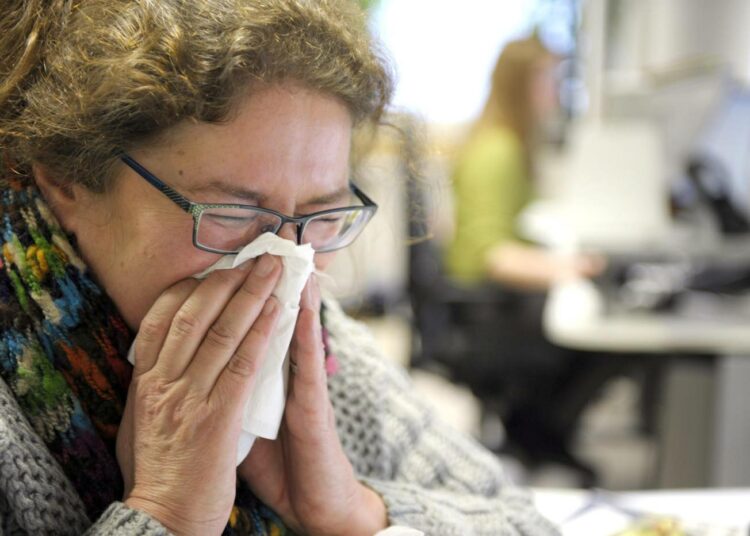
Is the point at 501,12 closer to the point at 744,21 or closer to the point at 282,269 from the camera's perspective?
the point at 744,21

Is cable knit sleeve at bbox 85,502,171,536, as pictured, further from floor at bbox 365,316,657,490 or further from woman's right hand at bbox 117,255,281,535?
floor at bbox 365,316,657,490

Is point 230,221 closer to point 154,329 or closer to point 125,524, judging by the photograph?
point 154,329

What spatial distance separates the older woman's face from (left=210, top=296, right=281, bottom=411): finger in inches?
2.9

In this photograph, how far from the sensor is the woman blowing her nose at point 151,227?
2.36ft

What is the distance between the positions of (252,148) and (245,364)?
19 cm

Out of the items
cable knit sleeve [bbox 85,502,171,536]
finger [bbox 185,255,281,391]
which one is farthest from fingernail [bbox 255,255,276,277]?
cable knit sleeve [bbox 85,502,171,536]

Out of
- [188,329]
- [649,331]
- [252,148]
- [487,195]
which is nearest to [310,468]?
[188,329]

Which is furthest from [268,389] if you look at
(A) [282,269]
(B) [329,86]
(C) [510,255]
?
(C) [510,255]

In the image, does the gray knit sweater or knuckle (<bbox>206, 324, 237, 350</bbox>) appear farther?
the gray knit sweater

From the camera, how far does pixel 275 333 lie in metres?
0.79

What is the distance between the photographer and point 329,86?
790 millimetres

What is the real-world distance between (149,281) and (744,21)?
2.25 m

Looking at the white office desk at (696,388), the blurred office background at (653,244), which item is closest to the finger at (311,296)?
the blurred office background at (653,244)

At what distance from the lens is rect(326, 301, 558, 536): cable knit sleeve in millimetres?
966
